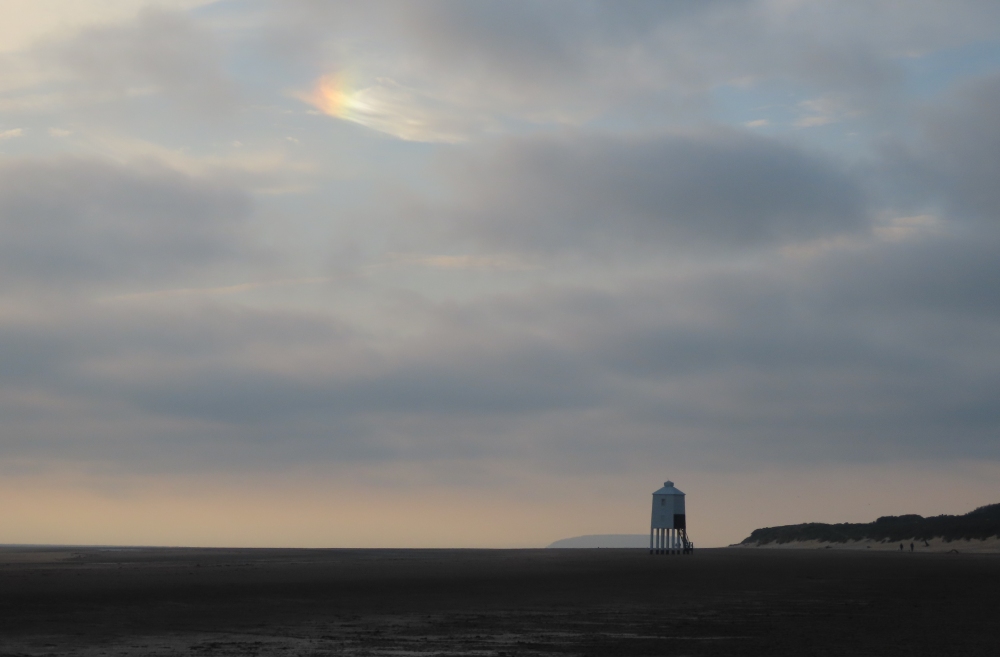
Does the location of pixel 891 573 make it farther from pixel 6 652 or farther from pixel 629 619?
pixel 6 652

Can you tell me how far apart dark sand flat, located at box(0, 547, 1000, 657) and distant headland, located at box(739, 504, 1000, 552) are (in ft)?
179

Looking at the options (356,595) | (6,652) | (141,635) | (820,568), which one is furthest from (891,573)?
(6,652)

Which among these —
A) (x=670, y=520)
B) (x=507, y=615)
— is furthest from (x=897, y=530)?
(x=507, y=615)

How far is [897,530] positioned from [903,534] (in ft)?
15.8

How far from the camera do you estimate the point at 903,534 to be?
117875mm

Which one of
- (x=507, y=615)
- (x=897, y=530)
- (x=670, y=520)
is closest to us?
(x=507, y=615)

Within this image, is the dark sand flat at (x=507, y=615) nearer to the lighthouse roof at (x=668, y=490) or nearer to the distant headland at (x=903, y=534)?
the lighthouse roof at (x=668, y=490)

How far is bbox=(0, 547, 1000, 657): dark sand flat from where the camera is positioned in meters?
22.8

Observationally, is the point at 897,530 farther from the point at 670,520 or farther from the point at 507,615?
the point at 507,615

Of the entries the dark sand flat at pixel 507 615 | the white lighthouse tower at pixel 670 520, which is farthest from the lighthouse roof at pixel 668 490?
the dark sand flat at pixel 507 615

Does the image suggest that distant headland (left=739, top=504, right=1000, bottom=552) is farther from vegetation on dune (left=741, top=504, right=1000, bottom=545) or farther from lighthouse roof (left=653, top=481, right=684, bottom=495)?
lighthouse roof (left=653, top=481, right=684, bottom=495)

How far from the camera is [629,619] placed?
93.2 feet

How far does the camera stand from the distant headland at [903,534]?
99.3 metres

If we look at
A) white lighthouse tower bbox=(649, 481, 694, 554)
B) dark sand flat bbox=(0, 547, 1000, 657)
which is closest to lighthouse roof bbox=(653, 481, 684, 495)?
white lighthouse tower bbox=(649, 481, 694, 554)
